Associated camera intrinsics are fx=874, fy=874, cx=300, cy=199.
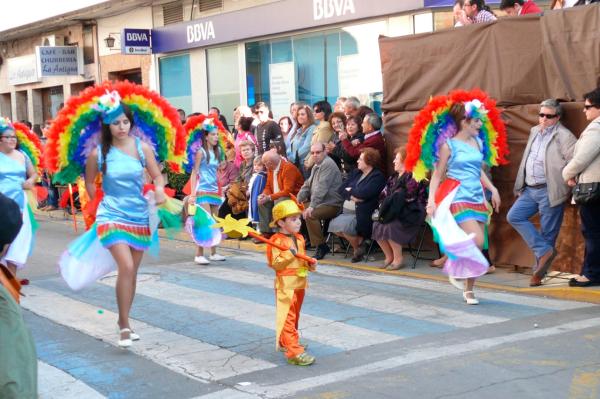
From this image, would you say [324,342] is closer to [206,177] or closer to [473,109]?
[473,109]

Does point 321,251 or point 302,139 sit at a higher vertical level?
point 302,139

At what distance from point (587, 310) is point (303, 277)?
316 centimetres

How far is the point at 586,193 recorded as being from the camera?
884 cm

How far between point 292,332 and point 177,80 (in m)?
17.1

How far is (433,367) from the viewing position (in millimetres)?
6316

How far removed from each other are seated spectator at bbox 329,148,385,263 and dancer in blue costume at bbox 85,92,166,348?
449 centimetres

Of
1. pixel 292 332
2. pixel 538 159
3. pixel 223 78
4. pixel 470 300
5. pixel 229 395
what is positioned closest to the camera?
pixel 229 395

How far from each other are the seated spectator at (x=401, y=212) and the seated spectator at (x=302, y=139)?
7.73 feet

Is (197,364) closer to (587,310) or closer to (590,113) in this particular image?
(587,310)

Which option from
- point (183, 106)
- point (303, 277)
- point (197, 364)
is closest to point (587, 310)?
point (303, 277)

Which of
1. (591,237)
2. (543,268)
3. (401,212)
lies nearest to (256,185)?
(401,212)

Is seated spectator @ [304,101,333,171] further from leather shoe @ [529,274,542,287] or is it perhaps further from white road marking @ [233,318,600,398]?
→ white road marking @ [233,318,600,398]

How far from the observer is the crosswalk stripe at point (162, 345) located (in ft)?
21.6

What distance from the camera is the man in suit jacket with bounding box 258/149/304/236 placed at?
12180 millimetres
